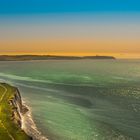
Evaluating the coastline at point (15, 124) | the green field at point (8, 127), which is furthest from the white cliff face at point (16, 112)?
the green field at point (8, 127)

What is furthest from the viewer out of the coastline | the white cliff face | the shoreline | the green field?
the white cliff face

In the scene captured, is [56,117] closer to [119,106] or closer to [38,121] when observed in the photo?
[38,121]

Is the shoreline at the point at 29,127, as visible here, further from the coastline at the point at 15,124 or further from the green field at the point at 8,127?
the green field at the point at 8,127

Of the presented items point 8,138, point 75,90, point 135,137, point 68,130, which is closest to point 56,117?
point 68,130

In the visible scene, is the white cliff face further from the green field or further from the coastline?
the green field

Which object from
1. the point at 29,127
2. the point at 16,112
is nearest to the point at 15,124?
the point at 29,127

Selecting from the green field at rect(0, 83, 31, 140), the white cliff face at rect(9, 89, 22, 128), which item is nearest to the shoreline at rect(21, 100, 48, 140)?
the white cliff face at rect(9, 89, 22, 128)

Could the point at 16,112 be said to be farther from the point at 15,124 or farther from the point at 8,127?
the point at 8,127

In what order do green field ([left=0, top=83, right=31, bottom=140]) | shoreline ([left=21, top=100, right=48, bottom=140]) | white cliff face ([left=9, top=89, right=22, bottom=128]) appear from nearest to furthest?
green field ([left=0, top=83, right=31, bottom=140]) → shoreline ([left=21, top=100, right=48, bottom=140]) → white cliff face ([left=9, top=89, right=22, bottom=128])

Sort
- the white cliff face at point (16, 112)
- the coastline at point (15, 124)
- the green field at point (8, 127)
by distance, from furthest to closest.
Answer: the white cliff face at point (16, 112)
the coastline at point (15, 124)
the green field at point (8, 127)

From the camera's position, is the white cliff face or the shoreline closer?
the shoreline

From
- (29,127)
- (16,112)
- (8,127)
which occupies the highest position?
(8,127)
